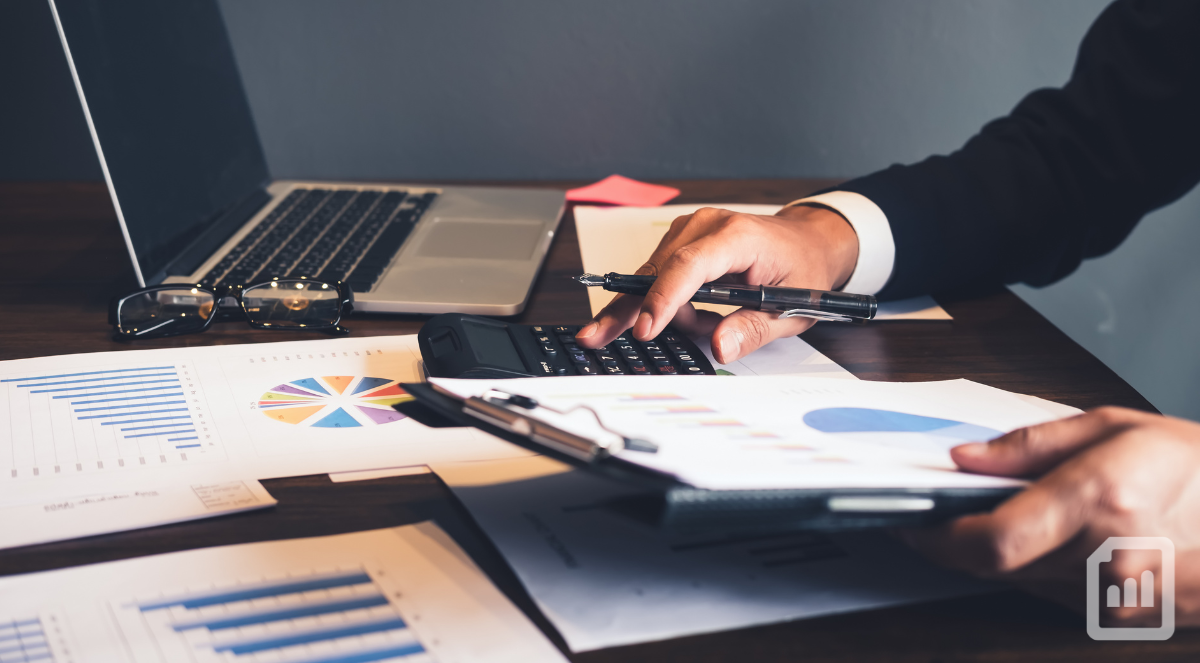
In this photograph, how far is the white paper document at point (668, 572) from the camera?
341 mm

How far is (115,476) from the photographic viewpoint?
0.43 metres

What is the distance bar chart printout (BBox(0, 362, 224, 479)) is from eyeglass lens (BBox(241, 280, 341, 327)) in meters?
0.09

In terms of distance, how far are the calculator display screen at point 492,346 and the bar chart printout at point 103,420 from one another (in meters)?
0.17

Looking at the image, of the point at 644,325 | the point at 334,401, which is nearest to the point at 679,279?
the point at 644,325

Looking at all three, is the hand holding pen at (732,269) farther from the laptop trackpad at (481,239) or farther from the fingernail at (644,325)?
the laptop trackpad at (481,239)

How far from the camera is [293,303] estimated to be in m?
0.64

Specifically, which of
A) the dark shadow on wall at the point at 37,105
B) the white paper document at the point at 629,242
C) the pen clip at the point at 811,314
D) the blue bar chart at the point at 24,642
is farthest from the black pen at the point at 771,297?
the dark shadow on wall at the point at 37,105

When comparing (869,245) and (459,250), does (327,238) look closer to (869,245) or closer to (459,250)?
(459,250)

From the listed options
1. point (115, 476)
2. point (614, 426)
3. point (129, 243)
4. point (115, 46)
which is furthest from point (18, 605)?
point (115, 46)

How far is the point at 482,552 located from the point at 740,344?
278mm

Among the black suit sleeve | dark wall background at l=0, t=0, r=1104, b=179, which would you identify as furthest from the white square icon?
dark wall background at l=0, t=0, r=1104, b=179

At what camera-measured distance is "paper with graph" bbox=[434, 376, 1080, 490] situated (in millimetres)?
296

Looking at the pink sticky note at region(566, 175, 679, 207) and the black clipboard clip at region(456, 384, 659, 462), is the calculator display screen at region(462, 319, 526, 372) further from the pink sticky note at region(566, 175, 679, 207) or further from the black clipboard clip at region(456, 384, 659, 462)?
the pink sticky note at region(566, 175, 679, 207)

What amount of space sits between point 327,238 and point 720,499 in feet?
2.02
